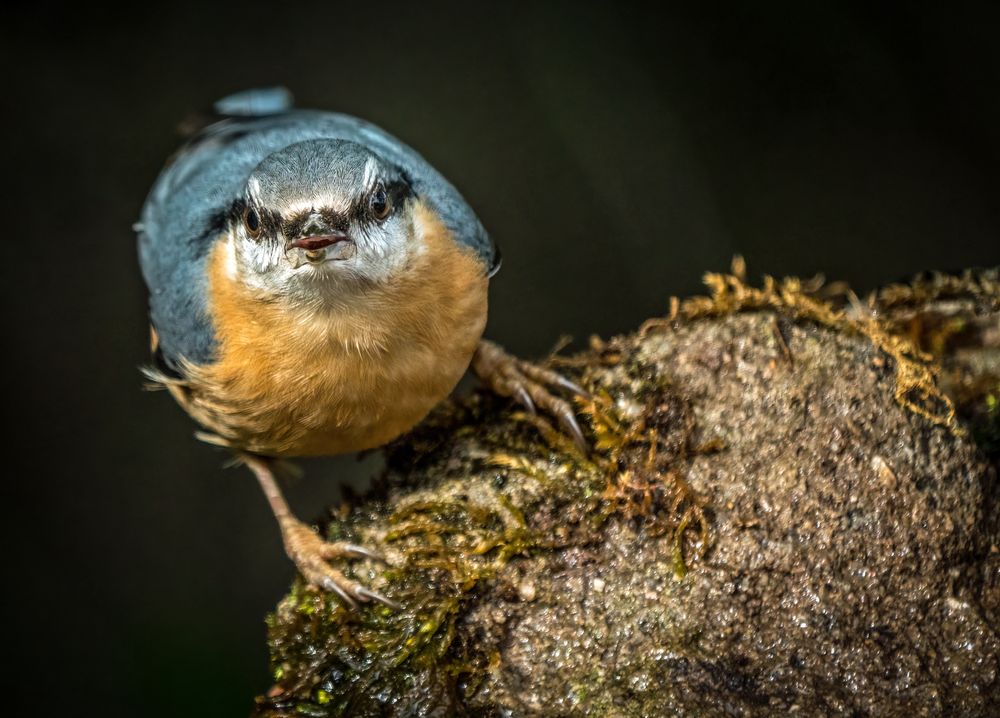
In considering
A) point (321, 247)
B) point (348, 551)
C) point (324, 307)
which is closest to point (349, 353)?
point (324, 307)

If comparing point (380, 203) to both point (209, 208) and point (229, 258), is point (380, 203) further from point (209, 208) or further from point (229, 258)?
point (209, 208)

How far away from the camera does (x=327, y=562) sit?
2.27 m

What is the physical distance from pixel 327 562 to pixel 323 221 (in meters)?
0.79

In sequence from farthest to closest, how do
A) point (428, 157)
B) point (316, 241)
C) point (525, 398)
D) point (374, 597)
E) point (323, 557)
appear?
1. point (428, 157)
2. point (525, 398)
3. point (323, 557)
4. point (374, 597)
5. point (316, 241)

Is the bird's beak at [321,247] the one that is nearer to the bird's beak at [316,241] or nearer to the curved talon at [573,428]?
the bird's beak at [316,241]

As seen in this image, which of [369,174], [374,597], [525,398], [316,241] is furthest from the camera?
[525,398]

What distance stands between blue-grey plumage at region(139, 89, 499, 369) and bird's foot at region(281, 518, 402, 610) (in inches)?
19.1

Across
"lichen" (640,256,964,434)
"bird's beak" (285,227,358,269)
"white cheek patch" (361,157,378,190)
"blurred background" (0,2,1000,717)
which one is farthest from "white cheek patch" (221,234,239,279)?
"blurred background" (0,2,1000,717)

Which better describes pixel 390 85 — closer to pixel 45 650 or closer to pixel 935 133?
pixel 935 133

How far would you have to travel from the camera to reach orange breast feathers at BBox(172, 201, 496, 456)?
217 cm

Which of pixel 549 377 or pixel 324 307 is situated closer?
pixel 324 307

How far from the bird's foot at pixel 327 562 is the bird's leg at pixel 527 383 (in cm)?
52

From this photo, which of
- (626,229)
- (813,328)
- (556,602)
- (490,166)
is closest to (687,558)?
(556,602)

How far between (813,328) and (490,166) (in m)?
2.20
